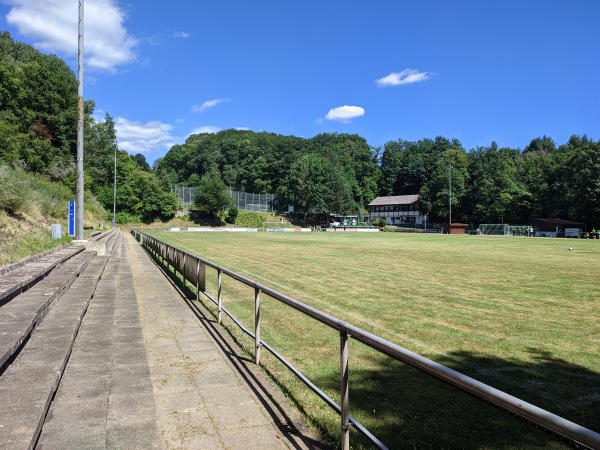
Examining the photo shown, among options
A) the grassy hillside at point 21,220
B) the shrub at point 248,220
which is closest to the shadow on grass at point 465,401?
the grassy hillside at point 21,220

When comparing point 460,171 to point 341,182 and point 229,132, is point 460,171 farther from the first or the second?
point 229,132

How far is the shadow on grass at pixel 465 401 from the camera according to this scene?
3.73m

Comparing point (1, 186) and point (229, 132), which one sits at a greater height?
point (229, 132)

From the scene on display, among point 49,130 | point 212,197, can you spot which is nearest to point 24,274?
point 49,130

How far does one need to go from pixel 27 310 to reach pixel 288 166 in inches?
5187

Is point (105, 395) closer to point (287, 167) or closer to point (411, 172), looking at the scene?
point (287, 167)

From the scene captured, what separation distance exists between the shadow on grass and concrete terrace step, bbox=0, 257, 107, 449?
8.58ft

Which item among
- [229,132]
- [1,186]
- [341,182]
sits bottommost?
[1,186]

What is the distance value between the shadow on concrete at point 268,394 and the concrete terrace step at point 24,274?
2.83 meters

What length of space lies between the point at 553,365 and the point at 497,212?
286 ft

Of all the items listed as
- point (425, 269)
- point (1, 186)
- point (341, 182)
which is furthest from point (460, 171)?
point (1, 186)

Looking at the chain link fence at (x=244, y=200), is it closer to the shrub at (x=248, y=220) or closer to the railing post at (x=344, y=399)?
the shrub at (x=248, y=220)

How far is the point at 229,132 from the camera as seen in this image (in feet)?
554

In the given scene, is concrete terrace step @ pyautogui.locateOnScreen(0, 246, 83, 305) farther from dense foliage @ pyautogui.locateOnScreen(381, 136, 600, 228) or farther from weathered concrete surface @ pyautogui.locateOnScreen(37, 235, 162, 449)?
dense foliage @ pyautogui.locateOnScreen(381, 136, 600, 228)
